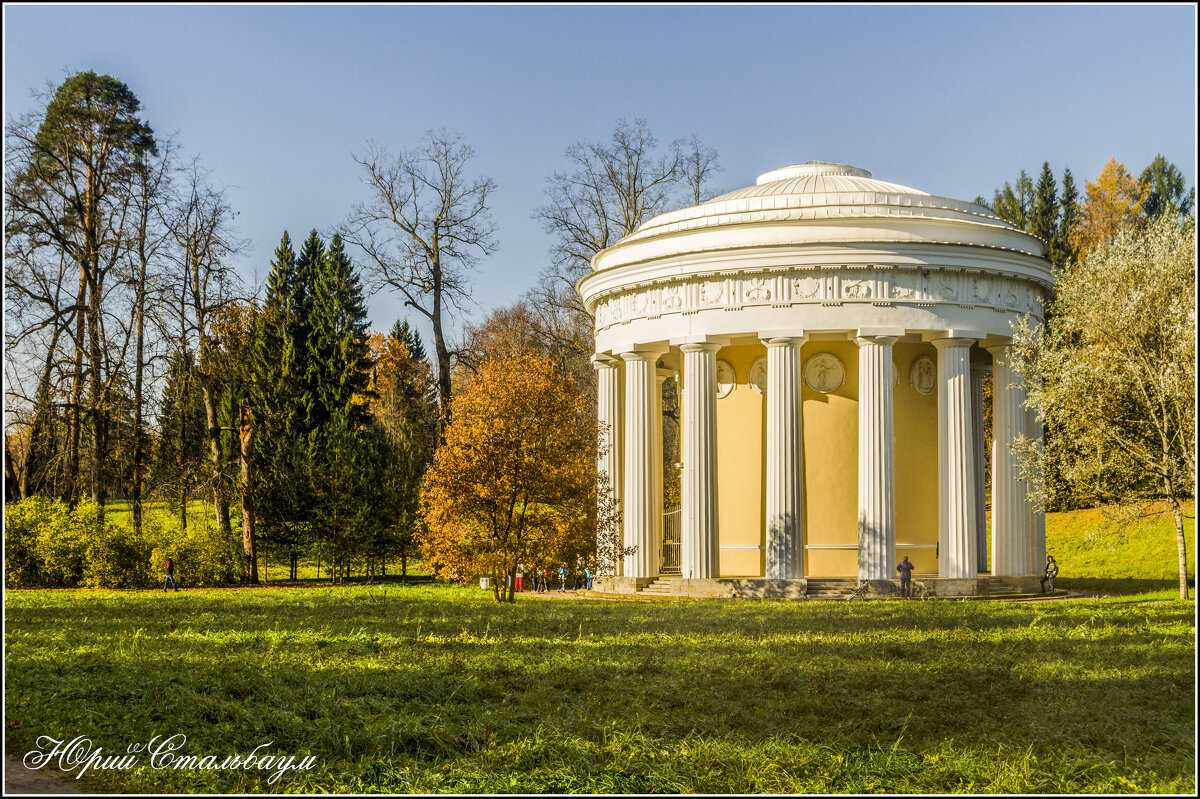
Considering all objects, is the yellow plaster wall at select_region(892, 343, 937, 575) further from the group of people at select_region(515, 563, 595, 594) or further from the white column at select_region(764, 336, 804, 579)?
the group of people at select_region(515, 563, 595, 594)

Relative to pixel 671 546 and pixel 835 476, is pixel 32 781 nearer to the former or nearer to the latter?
pixel 835 476

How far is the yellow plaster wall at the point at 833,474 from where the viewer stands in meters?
31.0

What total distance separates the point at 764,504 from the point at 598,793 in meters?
24.4

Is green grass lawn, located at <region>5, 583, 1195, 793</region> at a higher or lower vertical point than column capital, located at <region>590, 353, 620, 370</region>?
lower

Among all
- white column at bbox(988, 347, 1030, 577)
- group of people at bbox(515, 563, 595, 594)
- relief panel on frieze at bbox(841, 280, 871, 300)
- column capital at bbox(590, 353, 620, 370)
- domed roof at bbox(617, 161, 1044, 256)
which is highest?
domed roof at bbox(617, 161, 1044, 256)

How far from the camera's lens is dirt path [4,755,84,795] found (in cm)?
776

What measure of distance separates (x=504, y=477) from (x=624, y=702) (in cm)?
1299

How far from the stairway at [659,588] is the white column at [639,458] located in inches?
14.8

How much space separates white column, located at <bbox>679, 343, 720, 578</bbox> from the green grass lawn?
9710mm

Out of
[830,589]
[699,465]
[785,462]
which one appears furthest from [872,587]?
[699,465]

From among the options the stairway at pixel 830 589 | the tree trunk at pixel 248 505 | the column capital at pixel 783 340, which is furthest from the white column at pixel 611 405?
the tree trunk at pixel 248 505

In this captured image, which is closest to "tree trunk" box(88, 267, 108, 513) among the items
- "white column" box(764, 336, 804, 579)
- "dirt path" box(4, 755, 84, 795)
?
"white column" box(764, 336, 804, 579)

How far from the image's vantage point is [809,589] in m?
27.6

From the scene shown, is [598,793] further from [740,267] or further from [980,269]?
[980,269]
